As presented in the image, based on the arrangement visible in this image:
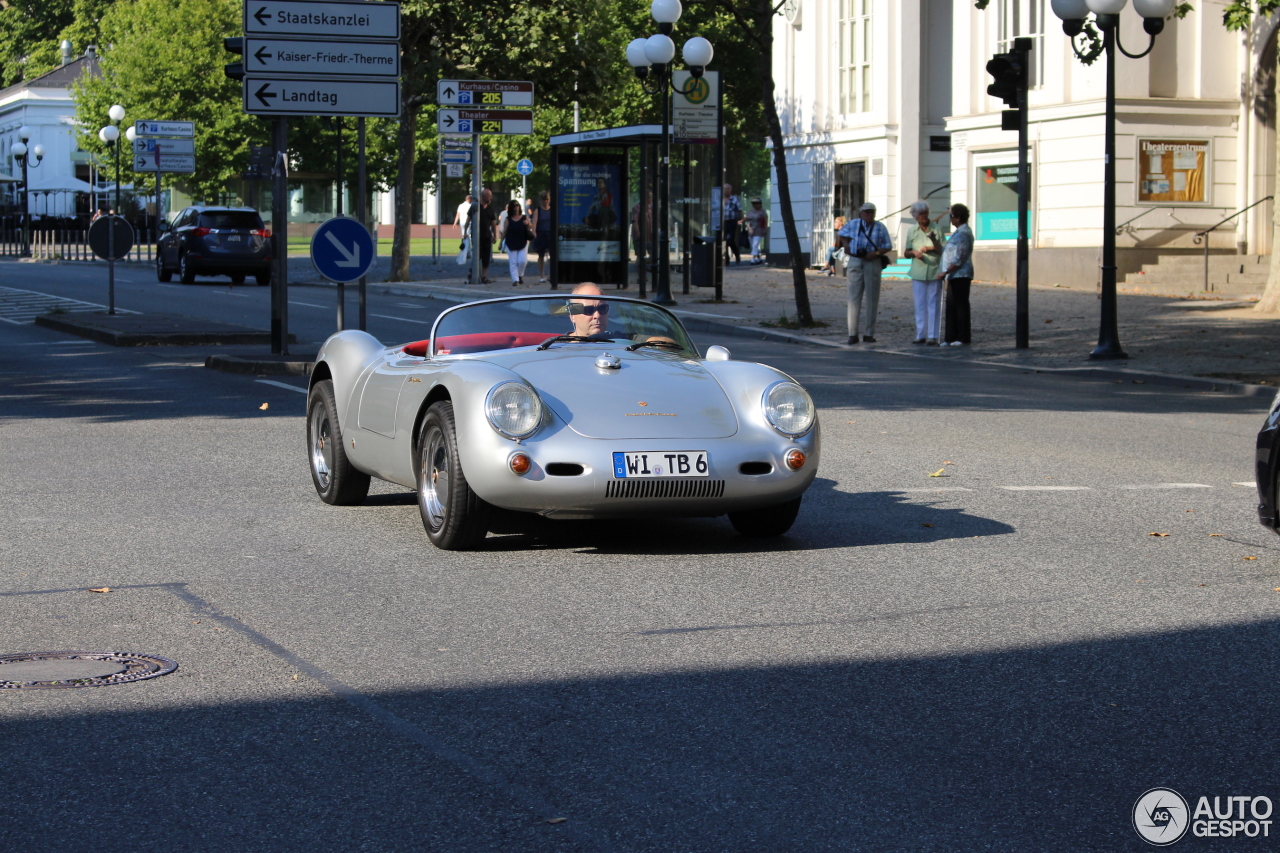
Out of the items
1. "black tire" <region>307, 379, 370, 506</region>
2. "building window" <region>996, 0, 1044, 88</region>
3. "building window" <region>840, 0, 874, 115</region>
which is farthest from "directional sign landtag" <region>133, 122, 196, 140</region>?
"black tire" <region>307, 379, 370, 506</region>

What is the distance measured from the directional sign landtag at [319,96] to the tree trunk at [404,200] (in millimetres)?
21173

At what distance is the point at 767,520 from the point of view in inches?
309

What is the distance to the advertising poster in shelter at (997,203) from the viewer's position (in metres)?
36.7

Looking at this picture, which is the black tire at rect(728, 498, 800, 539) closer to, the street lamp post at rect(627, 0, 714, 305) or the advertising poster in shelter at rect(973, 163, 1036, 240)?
the street lamp post at rect(627, 0, 714, 305)

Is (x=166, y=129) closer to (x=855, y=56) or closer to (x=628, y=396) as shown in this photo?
(x=855, y=56)

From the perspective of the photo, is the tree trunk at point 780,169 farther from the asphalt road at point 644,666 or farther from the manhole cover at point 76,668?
the manhole cover at point 76,668

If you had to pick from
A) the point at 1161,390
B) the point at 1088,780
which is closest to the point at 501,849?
the point at 1088,780

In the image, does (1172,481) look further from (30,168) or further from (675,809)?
(30,168)

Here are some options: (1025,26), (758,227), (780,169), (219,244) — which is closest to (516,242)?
(219,244)

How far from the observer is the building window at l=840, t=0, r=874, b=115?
42969 mm

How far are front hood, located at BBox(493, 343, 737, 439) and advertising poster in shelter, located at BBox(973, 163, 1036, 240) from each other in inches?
1171

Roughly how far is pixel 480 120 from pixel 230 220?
6.10 m

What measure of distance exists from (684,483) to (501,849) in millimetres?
3604

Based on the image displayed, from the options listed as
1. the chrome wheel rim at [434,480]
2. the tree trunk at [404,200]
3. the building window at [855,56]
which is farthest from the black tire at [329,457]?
the building window at [855,56]
